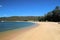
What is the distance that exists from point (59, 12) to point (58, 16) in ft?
18.7

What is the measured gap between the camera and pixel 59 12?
291ft

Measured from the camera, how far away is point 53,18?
3610 inches

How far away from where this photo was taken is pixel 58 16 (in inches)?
3310

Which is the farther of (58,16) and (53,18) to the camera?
(53,18)

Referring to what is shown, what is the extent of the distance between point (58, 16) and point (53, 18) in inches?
314

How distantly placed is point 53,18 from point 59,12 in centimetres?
647
